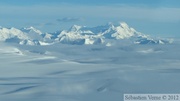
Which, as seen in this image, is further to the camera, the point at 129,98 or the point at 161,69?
the point at 161,69

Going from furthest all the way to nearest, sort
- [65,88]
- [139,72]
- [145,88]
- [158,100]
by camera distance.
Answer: [139,72] < [65,88] < [145,88] < [158,100]

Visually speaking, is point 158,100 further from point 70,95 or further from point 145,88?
point 70,95

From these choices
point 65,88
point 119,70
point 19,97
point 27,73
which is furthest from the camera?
point 27,73

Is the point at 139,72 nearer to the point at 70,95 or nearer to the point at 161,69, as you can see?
the point at 161,69

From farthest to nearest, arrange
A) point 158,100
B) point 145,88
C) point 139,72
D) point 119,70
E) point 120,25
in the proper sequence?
point 120,25, point 119,70, point 139,72, point 145,88, point 158,100

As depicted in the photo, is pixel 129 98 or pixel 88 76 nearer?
pixel 129 98

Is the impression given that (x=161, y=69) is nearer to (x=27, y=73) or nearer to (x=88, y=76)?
(x=88, y=76)

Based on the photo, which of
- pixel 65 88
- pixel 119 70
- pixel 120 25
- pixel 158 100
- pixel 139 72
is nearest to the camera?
pixel 158 100

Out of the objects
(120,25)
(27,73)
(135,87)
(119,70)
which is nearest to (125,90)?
(135,87)

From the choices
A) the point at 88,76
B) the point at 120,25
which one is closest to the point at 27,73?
the point at 88,76
